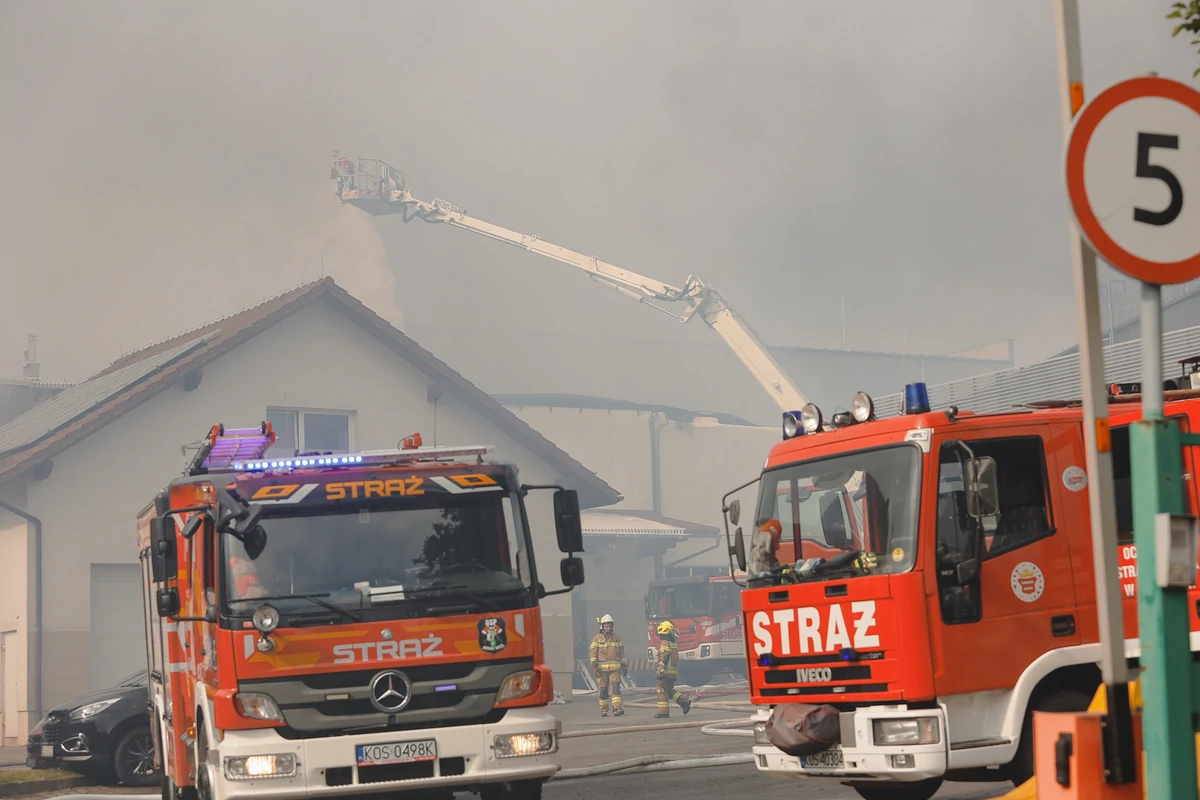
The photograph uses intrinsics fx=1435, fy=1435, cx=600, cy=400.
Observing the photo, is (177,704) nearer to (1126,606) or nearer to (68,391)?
(1126,606)

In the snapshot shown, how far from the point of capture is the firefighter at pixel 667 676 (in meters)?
22.2

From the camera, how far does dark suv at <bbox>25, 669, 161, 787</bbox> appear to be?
49.3 ft

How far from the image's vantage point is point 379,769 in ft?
27.9

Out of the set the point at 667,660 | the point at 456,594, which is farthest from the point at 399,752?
the point at 667,660

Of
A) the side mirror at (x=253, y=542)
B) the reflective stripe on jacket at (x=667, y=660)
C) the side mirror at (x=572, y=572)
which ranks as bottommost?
the reflective stripe on jacket at (x=667, y=660)

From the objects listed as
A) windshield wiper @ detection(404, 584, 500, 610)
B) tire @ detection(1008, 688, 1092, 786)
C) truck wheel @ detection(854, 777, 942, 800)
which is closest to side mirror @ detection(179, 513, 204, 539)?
windshield wiper @ detection(404, 584, 500, 610)

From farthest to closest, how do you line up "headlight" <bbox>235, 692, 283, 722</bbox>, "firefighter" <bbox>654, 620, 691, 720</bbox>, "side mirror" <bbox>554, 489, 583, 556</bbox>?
"firefighter" <bbox>654, 620, 691, 720</bbox> < "side mirror" <bbox>554, 489, 583, 556</bbox> < "headlight" <bbox>235, 692, 283, 722</bbox>

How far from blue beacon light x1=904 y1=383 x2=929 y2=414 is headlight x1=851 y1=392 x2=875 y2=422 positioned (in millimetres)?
205

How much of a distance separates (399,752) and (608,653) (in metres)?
15.6

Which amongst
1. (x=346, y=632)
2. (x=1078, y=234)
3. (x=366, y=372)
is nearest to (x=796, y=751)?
(x=346, y=632)

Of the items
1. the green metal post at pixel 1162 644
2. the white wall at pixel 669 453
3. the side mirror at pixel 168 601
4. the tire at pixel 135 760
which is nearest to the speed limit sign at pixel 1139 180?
the green metal post at pixel 1162 644

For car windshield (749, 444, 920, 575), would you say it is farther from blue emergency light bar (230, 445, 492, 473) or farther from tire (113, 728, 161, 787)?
tire (113, 728, 161, 787)

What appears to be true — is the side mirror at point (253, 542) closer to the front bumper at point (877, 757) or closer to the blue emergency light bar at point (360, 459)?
the blue emergency light bar at point (360, 459)

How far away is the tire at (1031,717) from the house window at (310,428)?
822 inches
